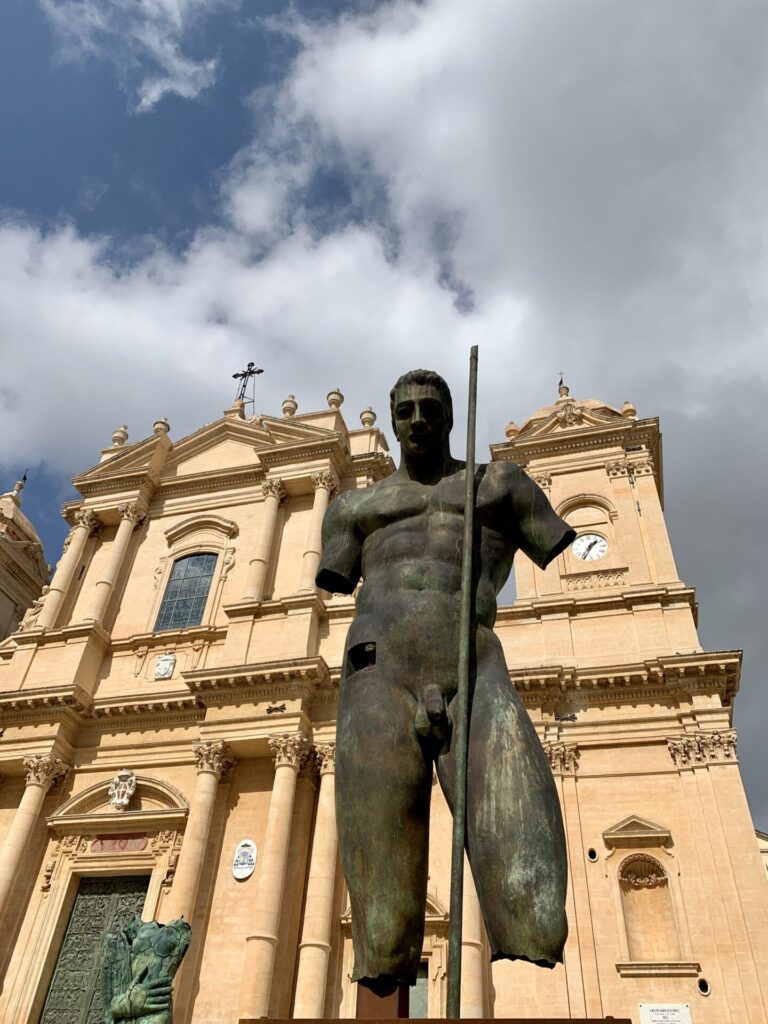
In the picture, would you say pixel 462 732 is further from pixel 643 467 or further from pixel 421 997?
→ pixel 643 467

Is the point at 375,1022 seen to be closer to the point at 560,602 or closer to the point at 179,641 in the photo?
the point at 560,602

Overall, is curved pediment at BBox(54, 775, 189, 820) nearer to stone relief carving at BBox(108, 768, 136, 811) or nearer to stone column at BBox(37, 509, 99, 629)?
stone relief carving at BBox(108, 768, 136, 811)

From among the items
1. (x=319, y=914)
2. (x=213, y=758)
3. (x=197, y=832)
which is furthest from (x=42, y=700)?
(x=319, y=914)

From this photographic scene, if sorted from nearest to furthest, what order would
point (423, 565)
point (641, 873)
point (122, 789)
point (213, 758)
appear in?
1. point (423, 565)
2. point (641, 873)
3. point (213, 758)
4. point (122, 789)

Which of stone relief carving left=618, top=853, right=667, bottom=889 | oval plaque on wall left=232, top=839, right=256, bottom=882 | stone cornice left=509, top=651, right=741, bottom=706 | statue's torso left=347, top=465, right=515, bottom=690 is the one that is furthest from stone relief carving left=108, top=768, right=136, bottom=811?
statue's torso left=347, top=465, right=515, bottom=690

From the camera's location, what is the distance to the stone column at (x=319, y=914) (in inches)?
512

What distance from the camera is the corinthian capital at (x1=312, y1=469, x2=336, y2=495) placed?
20391mm

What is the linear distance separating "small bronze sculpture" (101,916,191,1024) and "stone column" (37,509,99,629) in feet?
41.3

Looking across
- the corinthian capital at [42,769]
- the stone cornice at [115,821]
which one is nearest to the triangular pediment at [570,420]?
the stone cornice at [115,821]

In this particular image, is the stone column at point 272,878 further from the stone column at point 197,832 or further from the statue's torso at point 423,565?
the statue's torso at point 423,565

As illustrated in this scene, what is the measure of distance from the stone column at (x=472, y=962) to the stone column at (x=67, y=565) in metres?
11.9

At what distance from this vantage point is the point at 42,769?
16.8m

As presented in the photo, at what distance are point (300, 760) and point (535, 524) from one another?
12959mm

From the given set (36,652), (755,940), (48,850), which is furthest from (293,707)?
(755,940)
